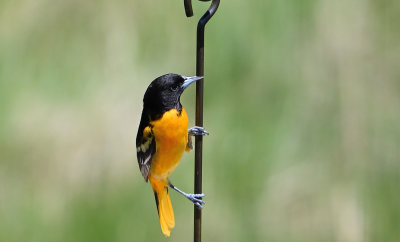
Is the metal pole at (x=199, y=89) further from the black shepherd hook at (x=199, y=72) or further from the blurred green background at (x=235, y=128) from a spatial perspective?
the blurred green background at (x=235, y=128)

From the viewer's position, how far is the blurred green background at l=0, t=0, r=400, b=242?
391 cm

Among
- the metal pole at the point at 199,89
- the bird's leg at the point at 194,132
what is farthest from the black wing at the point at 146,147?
the metal pole at the point at 199,89

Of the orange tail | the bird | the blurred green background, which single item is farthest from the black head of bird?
the blurred green background

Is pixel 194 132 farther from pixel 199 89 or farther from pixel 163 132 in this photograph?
pixel 199 89

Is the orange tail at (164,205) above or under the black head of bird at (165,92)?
under

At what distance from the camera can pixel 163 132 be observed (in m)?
2.80

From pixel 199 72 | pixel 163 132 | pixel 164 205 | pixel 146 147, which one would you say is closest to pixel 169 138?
pixel 163 132

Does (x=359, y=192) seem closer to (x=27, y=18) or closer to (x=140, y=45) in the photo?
(x=140, y=45)

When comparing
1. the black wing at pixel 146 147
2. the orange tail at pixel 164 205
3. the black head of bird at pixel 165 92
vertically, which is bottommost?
the orange tail at pixel 164 205

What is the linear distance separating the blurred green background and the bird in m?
0.95

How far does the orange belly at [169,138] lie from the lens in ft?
9.06

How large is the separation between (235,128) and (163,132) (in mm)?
1212

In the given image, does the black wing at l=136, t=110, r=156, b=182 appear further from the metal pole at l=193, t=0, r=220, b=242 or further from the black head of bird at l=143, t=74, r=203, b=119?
the metal pole at l=193, t=0, r=220, b=242

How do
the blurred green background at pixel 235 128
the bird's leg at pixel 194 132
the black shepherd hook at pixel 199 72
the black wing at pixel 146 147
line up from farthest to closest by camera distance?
the blurred green background at pixel 235 128 → the black wing at pixel 146 147 → the bird's leg at pixel 194 132 → the black shepherd hook at pixel 199 72
